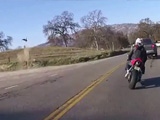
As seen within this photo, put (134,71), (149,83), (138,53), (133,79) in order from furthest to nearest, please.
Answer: (149,83) → (138,53) → (134,71) → (133,79)

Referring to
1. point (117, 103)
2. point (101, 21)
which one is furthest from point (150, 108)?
point (101, 21)

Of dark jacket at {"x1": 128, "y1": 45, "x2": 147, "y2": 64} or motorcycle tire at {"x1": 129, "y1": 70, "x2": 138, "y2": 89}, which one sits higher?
dark jacket at {"x1": 128, "y1": 45, "x2": 147, "y2": 64}

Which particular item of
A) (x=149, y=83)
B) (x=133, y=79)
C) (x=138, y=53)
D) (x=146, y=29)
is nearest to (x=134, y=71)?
(x=133, y=79)

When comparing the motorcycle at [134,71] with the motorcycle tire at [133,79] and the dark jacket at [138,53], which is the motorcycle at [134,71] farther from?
the dark jacket at [138,53]

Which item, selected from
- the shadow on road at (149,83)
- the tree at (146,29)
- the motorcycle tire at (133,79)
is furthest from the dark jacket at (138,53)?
the tree at (146,29)

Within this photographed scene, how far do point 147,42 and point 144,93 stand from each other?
22.8 metres

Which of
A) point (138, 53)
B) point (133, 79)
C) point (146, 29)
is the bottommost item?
point (133, 79)

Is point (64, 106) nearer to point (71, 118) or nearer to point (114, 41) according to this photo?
point (71, 118)

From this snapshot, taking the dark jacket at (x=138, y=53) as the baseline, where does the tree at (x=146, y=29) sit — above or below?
above

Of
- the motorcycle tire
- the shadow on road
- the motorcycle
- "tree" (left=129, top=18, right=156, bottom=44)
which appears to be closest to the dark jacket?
the motorcycle

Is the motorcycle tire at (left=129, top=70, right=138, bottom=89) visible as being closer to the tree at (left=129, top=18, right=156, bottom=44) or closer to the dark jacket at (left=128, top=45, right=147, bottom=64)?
the dark jacket at (left=128, top=45, right=147, bottom=64)

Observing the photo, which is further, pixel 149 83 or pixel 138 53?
pixel 149 83

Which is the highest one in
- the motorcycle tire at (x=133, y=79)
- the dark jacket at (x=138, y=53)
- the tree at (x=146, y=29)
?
the tree at (x=146, y=29)

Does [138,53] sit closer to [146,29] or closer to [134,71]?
[134,71]
